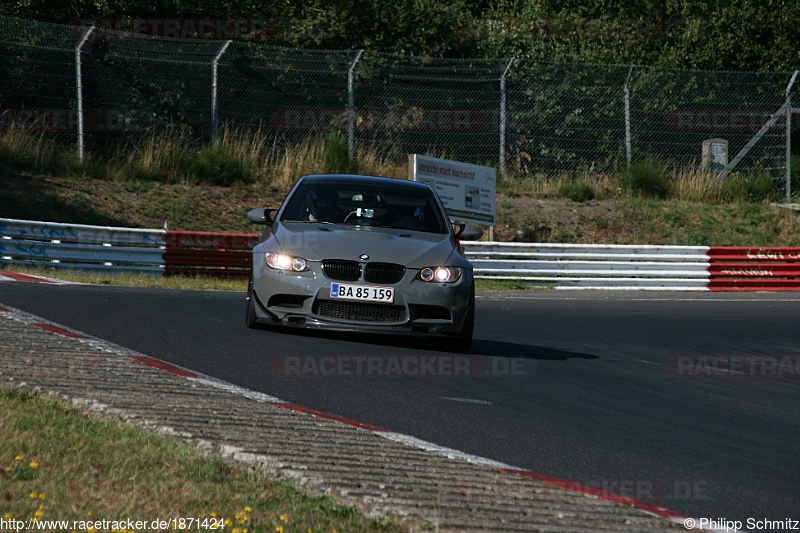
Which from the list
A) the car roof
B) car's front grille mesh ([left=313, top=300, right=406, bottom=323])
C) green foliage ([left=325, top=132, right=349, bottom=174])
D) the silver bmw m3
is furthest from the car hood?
green foliage ([left=325, top=132, right=349, bottom=174])

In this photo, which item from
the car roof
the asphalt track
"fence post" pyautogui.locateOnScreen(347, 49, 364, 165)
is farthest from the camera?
"fence post" pyautogui.locateOnScreen(347, 49, 364, 165)

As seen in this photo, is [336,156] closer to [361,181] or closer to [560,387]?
[361,181]

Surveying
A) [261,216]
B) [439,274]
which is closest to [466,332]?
[439,274]

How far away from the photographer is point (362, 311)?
841 centimetres

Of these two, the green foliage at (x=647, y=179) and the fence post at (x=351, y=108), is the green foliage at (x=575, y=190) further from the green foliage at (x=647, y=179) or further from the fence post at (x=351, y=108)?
the fence post at (x=351, y=108)

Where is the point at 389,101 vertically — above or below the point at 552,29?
below

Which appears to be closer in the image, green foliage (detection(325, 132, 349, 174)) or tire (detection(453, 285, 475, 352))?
tire (detection(453, 285, 475, 352))

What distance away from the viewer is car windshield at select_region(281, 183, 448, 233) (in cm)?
945

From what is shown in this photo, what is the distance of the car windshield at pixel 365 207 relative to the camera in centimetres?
945

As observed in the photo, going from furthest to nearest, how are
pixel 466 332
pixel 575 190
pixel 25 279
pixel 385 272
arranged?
pixel 575 190
pixel 25 279
pixel 466 332
pixel 385 272

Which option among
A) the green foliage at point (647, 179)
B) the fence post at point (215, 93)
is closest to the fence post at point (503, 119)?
the green foliage at point (647, 179)

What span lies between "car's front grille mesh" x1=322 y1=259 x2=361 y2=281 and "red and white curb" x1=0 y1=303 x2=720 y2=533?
5.79 feet

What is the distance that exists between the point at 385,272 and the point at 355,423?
304 centimetres

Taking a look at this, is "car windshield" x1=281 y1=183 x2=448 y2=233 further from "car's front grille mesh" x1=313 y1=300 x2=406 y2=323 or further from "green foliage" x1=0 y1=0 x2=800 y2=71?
"green foliage" x1=0 y1=0 x2=800 y2=71
